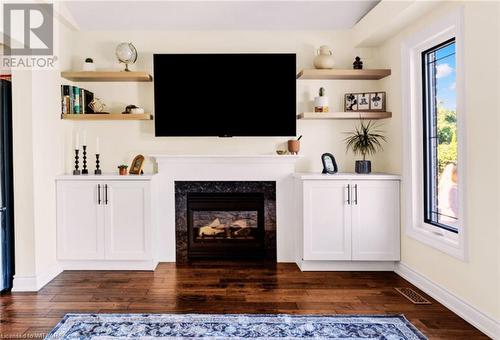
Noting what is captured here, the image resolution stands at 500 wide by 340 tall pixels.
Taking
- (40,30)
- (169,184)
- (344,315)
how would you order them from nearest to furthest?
(344,315) < (40,30) < (169,184)

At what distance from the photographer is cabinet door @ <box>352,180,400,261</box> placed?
3.83m

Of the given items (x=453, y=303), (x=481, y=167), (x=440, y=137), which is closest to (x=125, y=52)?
(x=440, y=137)

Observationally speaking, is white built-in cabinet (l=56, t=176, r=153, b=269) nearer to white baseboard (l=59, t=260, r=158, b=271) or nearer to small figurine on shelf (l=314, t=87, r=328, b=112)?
white baseboard (l=59, t=260, r=158, b=271)

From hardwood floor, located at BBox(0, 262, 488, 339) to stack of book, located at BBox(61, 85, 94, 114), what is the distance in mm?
1635

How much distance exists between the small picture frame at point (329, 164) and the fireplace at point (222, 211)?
1.93 ft

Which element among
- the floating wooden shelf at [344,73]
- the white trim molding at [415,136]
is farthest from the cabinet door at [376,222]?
the floating wooden shelf at [344,73]

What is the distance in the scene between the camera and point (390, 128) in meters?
4.07

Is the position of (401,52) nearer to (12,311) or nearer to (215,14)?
(215,14)

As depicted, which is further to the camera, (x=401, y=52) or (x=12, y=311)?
(x=401, y=52)

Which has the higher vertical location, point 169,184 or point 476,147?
point 476,147

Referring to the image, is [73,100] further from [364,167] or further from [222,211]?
[364,167]

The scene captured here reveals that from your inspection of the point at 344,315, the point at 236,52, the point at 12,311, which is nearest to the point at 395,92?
the point at 236,52

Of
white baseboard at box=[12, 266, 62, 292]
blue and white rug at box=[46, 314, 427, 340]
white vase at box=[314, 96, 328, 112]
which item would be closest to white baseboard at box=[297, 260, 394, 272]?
blue and white rug at box=[46, 314, 427, 340]

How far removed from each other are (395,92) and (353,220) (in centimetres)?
136
